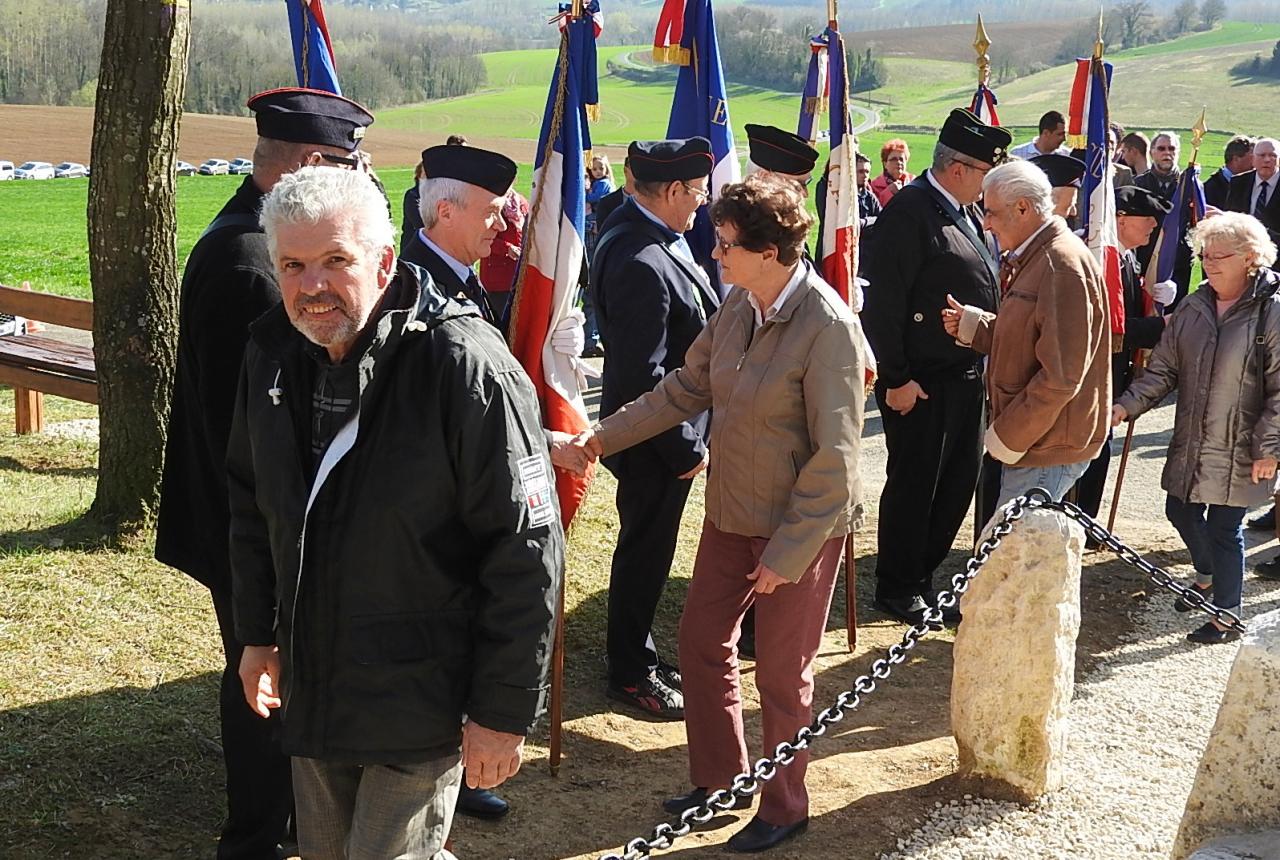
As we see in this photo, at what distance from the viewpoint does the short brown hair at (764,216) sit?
4109 millimetres

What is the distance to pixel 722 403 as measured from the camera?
14.2 ft

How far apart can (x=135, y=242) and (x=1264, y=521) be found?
6888mm

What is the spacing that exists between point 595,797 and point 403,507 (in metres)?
2.39

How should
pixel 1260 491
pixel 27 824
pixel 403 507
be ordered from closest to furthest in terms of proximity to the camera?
1. pixel 403 507
2. pixel 27 824
3. pixel 1260 491

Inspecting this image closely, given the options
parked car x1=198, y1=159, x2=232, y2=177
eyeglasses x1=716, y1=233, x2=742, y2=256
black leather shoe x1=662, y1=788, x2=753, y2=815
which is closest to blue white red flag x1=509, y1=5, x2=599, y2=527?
eyeglasses x1=716, y1=233, x2=742, y2=256

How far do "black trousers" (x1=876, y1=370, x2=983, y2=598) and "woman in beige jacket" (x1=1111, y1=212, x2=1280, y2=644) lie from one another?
722 mm

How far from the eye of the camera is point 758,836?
14.3 ft

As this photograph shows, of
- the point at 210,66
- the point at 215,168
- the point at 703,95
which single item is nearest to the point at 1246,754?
the point at 703,95

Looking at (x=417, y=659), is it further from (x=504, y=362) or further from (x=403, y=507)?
(x=504, y=362)

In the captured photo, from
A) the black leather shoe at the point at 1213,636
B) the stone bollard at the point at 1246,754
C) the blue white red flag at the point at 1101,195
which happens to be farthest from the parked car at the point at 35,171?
the stone bollard at the point at 1246,754

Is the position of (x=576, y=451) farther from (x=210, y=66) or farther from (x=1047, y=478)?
(x=210, y=66)

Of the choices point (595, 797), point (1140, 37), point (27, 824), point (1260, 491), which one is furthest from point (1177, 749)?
point (1140, 37)

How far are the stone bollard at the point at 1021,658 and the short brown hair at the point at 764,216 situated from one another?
1361mm

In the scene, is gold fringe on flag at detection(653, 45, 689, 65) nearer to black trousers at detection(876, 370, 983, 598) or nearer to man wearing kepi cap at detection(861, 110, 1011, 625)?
man wearing kepi cap at detection(861, 110, 1011, 625)
